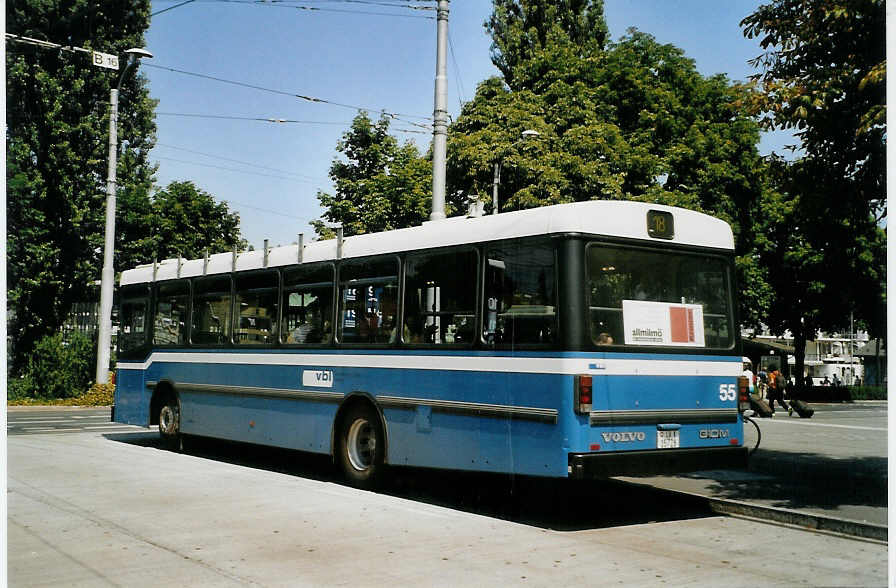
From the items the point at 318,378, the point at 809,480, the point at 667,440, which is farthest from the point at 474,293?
the point at 809,480

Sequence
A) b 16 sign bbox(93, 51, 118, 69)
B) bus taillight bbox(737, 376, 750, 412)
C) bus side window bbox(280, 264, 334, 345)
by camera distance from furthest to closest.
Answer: b 16 sign bbox(93, 51, 118, 69) < bus side window bbox(280, 264, 334, 345) < bus taillight bbox(737, 376, 750, 412)

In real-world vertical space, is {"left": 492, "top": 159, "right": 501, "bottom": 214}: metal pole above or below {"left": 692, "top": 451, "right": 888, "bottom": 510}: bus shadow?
above

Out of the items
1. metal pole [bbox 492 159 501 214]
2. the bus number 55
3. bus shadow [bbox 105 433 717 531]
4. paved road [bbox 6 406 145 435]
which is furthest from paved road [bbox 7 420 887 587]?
metal pole [bbox 492 159 501 214]

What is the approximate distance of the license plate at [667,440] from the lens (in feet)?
29.3

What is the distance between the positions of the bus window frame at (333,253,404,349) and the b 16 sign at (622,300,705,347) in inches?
109

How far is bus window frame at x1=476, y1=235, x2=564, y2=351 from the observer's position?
870 centimetres

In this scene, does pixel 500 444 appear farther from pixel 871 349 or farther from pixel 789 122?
pixel 871 349

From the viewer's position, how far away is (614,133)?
31375 mm

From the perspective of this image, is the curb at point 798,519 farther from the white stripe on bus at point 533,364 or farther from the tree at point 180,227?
the tree at point 180,227

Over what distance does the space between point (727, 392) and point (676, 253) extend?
1.43m

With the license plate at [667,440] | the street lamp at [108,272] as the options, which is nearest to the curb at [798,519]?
the license plate at [667,440]

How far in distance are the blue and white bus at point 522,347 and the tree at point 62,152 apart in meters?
11.2

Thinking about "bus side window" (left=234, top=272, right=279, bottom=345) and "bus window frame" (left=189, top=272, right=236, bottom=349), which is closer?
"bus side window" (left=234, top=272, right=279, bottom=345)

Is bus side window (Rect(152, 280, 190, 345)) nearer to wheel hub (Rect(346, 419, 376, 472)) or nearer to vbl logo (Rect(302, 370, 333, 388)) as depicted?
vbl logo (Rect(302, 370, 333, 388))
